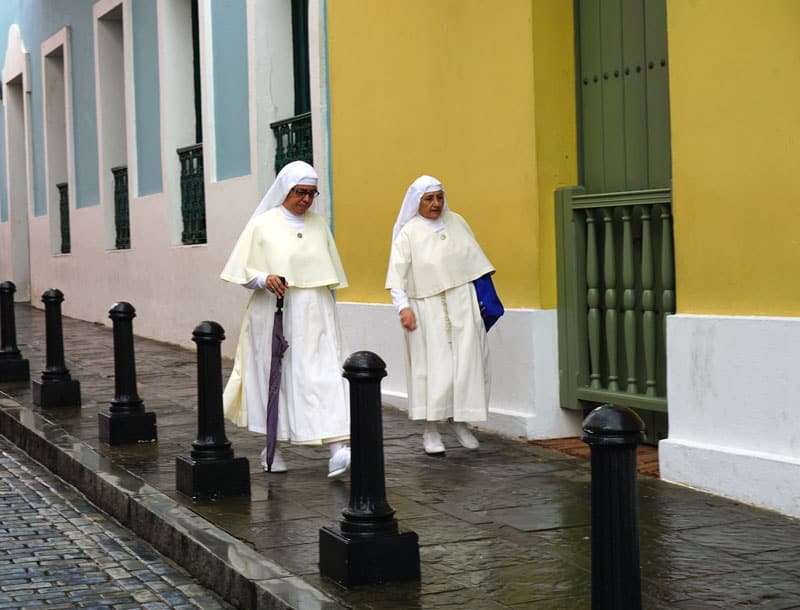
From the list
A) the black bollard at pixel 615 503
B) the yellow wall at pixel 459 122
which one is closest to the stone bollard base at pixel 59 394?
the yellow wall at pixel 459 122

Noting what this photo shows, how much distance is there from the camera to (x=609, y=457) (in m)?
3.86

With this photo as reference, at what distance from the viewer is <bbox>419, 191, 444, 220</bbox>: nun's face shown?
8.48m

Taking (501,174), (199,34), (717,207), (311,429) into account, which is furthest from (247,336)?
(199,34)

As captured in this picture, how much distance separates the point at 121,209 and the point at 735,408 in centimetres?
1387

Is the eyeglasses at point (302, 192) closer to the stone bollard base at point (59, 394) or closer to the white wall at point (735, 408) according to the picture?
the white wall at point (735, 408)

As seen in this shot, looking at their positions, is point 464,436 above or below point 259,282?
below

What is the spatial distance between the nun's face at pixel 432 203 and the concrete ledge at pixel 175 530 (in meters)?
2.41

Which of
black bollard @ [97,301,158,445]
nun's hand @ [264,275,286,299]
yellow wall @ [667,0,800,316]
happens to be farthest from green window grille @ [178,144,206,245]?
yellow wall @ [667,0,800,316]

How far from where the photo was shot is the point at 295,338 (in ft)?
25.8

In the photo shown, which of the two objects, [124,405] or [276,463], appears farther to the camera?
[124,405]

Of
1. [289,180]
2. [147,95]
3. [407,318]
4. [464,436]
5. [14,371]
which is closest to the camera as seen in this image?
[289,180]

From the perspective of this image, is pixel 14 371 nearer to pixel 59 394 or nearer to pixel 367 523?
pixel 59 394

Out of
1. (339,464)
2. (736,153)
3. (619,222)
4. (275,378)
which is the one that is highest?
(736,153)

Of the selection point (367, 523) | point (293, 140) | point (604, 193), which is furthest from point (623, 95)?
point (293, 140)
